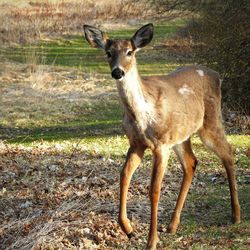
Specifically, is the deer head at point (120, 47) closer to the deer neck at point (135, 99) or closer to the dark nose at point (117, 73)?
the dark nose at point (117, 73)

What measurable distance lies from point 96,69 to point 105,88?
344cm

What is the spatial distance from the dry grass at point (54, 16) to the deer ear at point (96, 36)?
1972 centimetres

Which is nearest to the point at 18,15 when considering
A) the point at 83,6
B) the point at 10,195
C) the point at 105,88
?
the point at 83,6

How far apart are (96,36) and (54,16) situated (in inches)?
1046

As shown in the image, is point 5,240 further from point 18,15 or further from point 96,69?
point 18,15

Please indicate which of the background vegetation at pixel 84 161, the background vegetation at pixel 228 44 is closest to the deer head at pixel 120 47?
the background vegetation at pixel 84 161

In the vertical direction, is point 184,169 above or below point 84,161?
above

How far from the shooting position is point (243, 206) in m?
8.44

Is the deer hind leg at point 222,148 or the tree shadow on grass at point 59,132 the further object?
the tree shadow on grass at point 59,132

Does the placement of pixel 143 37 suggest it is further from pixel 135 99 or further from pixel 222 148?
pixel 222 148

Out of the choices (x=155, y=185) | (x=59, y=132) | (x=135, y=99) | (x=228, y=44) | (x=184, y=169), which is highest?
(x=135, y=99)

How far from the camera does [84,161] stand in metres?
10.6

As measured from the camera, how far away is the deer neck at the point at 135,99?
662 cm

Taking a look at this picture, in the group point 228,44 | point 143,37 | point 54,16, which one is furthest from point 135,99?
point 54,16
